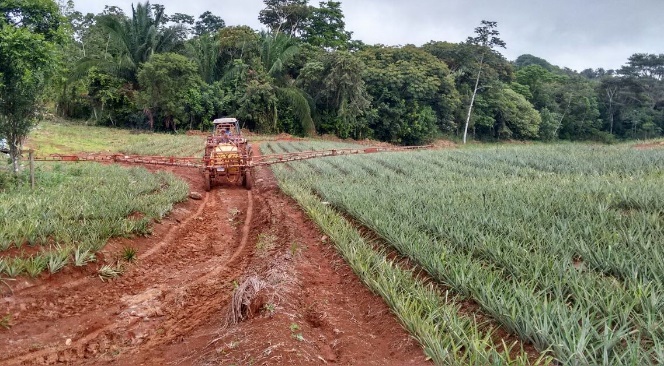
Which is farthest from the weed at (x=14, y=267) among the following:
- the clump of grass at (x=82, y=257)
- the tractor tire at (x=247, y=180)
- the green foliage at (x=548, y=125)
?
the green foliage at (x=548, y=125)

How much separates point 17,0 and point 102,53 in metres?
24.5

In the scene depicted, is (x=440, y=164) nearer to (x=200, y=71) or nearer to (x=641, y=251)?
(x=641, y=251)

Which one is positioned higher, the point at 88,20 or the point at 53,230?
the point at 88,20

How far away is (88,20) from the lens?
42406 millimetres

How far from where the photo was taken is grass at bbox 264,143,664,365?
10.4ft

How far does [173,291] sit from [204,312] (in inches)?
34.0

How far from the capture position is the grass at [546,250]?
3182mm

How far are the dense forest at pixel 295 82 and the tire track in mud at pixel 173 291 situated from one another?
2211 centimetres

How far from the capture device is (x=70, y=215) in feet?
24.2

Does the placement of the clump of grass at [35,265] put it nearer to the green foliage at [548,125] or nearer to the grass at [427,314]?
the grass at [427,314]

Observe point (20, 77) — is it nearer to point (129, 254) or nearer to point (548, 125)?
point (129, 254)

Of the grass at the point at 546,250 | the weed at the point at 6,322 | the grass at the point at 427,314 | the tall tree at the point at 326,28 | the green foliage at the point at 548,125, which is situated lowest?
the weed at the point at 6,322

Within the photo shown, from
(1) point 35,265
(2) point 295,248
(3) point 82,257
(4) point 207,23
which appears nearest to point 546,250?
(2) point 295,248

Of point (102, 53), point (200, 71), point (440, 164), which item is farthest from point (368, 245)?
point (102, 53)
